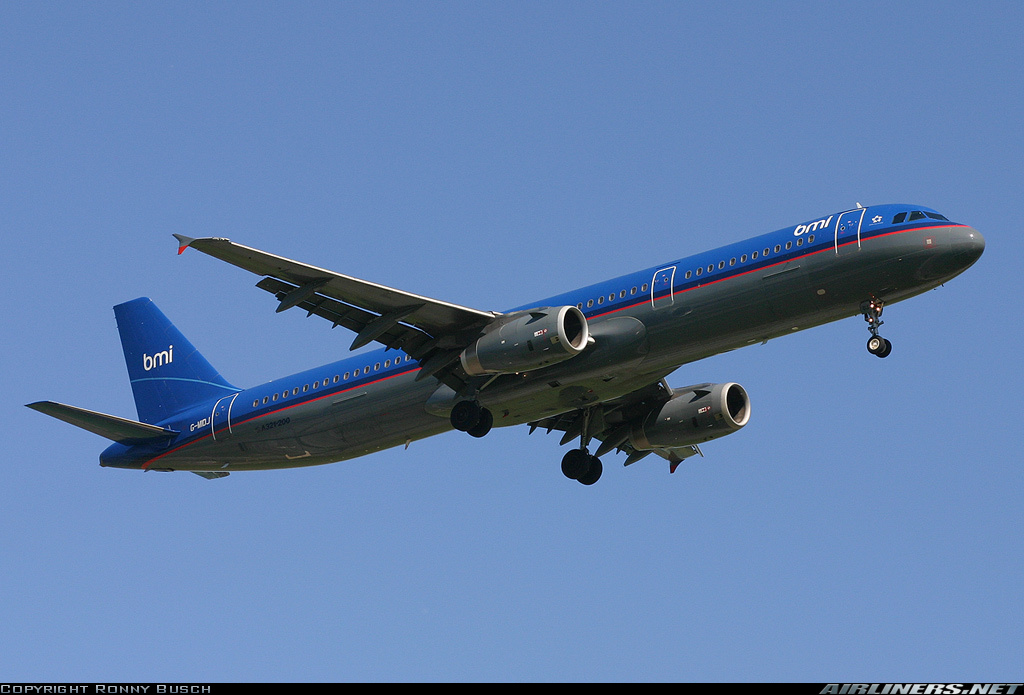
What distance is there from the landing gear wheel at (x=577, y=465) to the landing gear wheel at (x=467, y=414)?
6.40 meters

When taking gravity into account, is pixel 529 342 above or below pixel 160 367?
below

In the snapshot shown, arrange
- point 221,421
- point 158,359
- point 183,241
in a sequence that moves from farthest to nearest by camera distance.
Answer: point 158,359 → point 221,421 → point 183,241

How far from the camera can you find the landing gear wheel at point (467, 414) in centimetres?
3609

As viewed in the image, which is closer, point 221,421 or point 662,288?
point 662,288

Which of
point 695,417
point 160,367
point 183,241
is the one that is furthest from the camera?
point 160,367

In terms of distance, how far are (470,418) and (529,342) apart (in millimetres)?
3598

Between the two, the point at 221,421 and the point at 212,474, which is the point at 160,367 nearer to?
the point at 212,474

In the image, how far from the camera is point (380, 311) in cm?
3559

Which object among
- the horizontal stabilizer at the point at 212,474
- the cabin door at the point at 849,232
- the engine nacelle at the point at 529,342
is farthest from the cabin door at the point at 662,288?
the horizontal stabilizer at the point at 212,474

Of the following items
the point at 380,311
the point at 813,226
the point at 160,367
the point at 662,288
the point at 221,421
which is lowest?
the point at 662,288

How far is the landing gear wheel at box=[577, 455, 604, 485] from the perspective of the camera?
41594 mm

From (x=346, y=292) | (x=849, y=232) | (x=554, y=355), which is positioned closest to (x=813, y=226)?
(x=849, y=232)

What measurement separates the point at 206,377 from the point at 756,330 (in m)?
20.9

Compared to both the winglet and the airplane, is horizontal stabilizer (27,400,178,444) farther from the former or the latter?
the winglet
